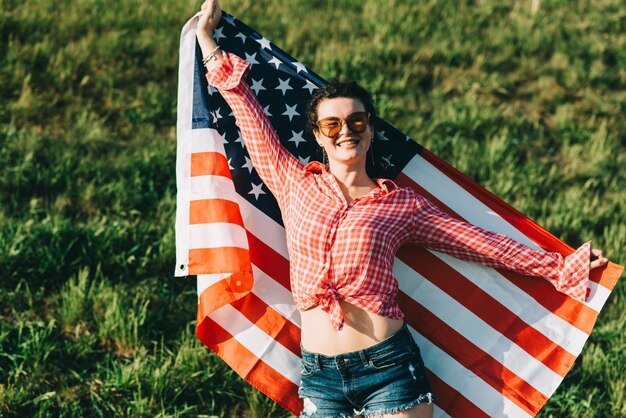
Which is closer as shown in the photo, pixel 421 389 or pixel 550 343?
pixel 421 389

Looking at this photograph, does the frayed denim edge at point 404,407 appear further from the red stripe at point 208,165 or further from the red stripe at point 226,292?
the red stripe at point 208,165

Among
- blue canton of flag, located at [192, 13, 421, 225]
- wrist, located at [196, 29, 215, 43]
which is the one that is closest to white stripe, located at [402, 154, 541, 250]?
blue canton of flag, located at [192, 13, 421, 225]

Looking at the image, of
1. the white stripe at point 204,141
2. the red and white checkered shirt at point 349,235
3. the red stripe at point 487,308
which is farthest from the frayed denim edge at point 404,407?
the white stripe at point 204,141

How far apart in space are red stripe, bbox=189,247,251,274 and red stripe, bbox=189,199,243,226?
0.65ft

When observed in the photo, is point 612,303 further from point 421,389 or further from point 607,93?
point 607,93

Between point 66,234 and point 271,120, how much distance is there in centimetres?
205

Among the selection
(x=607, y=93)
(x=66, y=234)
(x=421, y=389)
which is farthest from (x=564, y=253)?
(x=607, y=93)

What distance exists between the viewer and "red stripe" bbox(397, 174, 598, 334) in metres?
4.36

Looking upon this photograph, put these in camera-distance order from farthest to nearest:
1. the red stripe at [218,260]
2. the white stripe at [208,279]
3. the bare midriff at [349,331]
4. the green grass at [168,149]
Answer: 1. the green grass at [168,149]
2. the white stripe at [208,279]
3. the red stripe at [218,260]
4. the bare midriff at [349,331]

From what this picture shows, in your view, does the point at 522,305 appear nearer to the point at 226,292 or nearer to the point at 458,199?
the point at 458,199

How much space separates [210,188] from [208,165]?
0.17m

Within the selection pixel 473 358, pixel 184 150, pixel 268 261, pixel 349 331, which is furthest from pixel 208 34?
pixel 473 358

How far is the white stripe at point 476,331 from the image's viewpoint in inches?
173

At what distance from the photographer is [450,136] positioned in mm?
7414
